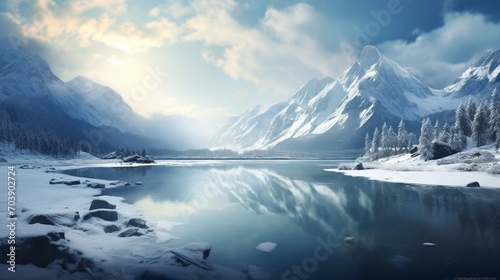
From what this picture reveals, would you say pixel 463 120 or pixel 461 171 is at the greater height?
pixel 463 120

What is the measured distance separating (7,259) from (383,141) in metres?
136

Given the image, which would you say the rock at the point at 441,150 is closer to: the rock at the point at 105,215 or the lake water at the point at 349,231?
the lake water at the point at 349,231

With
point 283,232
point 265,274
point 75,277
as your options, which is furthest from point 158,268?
point 283,232

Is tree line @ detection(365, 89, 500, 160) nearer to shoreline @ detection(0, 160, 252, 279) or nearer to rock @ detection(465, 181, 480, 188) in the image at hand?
Answer: rock @ detection(465, 181, 480, 188)

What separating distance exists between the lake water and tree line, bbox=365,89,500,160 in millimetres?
52288

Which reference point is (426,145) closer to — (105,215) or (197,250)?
(197,250)

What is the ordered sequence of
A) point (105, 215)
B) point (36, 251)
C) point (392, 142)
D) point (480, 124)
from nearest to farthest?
point (36, 251), point (105, 215), point (480, 124), point (392, 142)

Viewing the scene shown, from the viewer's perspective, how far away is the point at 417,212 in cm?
2923

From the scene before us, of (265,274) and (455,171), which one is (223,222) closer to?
(265,274)

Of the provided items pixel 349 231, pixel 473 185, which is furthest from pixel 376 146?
pixel 349 231

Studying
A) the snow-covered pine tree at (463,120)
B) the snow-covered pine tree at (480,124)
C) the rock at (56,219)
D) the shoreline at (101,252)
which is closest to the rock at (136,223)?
the shoreline at (101,252)

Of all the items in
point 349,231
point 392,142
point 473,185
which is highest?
point 392,142

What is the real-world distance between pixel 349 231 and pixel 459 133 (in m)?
99.8

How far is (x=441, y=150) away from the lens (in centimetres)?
8369
